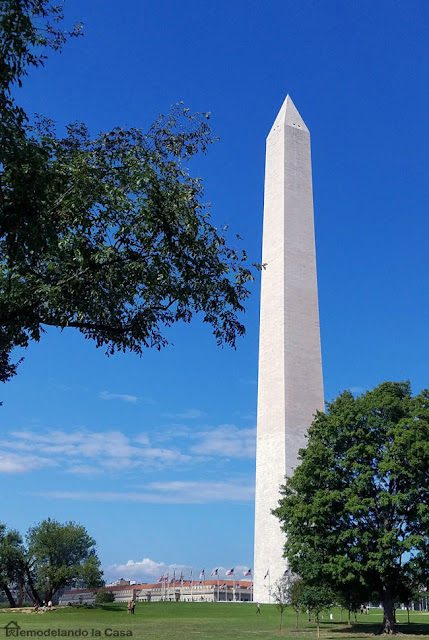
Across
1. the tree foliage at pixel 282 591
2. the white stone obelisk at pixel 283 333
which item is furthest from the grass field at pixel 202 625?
the white stone obelisk at pixel 283 333

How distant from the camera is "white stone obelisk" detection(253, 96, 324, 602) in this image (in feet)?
179

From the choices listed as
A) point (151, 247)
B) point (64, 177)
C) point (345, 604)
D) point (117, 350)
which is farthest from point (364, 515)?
point (64, 177)

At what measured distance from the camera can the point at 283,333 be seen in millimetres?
57562

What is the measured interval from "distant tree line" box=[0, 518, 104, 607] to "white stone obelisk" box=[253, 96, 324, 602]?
67.0 ft

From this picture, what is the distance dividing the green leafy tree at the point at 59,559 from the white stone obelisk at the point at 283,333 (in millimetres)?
20102

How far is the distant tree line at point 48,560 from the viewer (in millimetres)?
66375

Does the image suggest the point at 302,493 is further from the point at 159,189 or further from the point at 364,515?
the point at 159,189

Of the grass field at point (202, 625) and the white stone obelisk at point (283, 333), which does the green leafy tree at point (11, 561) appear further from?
the white stone obelisk at point (283, 333)

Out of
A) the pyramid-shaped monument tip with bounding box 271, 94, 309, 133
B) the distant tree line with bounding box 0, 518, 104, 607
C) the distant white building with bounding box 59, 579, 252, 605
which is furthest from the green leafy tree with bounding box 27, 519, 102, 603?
the pyramid-shaped monument tip with bounding box 271, 94, 309, 133

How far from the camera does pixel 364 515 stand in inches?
1254

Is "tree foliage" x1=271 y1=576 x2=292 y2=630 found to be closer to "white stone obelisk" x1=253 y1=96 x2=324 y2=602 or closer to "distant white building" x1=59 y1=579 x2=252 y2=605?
"white stone obelisk" x1=253 y1=96 x2=324 y2=602

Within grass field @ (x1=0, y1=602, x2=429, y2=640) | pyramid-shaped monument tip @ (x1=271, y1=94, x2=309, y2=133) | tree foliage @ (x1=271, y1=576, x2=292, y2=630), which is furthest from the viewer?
pyramid-shaped monument tip @ (x1=271, y1=94, x2=309, y2=133)

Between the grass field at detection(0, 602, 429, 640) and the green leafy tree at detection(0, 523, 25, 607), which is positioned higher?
the green leafy tree at detection(0, 523, 25, 607)

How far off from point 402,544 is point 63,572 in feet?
146
